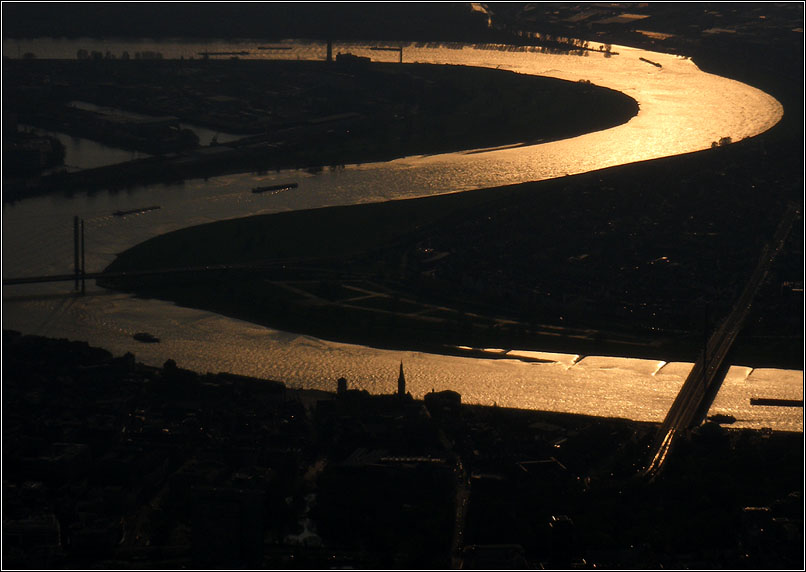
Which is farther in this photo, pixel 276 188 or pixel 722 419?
pixel 276 188

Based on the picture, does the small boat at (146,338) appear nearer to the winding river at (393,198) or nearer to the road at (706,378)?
the winding river at (393,198)

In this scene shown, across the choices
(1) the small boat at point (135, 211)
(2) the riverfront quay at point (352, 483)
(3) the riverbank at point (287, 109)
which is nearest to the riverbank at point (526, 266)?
(1) the small boat at point (135, 211)

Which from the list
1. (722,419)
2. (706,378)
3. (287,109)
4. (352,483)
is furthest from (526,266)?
(287,109)

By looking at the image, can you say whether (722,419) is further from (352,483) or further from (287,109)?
(287,109)

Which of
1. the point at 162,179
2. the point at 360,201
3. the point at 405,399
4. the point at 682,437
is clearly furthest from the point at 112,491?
the point at 162,179

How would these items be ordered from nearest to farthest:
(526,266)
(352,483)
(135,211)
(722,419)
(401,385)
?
(352,483), (722,419), (401,385), (526,266), (135,211)
